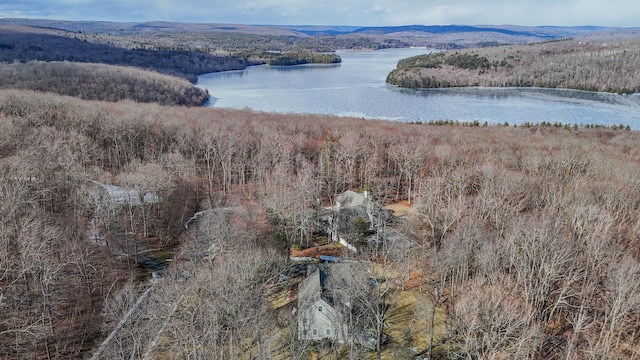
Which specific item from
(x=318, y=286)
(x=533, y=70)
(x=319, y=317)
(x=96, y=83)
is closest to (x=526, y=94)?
(x=533, y=70)

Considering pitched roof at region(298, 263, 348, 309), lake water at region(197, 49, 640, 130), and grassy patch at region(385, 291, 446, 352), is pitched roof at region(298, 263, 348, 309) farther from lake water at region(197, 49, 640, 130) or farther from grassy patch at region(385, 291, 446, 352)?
lake water at region(197, 49, 640, 130)

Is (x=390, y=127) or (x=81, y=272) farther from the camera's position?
(x=390, y=127)

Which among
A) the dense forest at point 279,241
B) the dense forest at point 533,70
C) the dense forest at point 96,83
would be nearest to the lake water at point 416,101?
the dense forest at point 533,70

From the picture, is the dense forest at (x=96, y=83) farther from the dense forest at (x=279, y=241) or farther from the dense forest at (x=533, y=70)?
the dense forest at (x=533, y=70)

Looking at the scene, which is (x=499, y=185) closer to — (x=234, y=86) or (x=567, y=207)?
(x=567, y=207)

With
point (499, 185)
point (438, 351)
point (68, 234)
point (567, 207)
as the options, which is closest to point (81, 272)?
point (68, 234)

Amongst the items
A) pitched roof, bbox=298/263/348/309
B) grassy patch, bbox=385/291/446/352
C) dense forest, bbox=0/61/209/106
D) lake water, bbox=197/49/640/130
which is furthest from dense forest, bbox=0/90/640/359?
lake water, bbox=197/49/640/130
